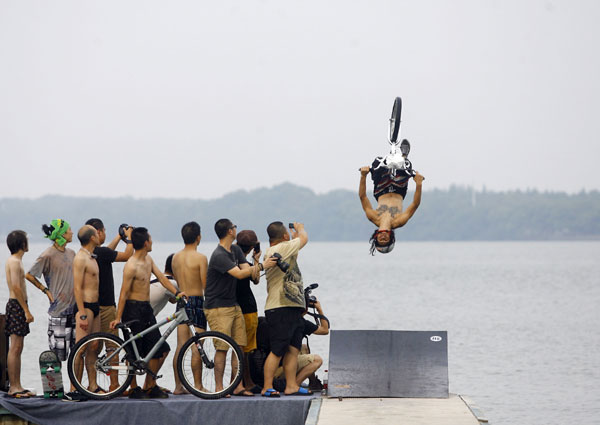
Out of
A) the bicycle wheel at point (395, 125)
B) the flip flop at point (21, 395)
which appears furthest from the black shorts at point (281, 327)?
the flip flop at point (21, 395)

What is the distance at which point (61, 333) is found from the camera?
34.1 feet

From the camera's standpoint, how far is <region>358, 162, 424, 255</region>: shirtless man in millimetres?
10344

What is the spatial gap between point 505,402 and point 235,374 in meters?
14.5

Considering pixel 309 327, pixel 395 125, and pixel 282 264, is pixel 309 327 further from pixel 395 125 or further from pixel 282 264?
pixel 395 125

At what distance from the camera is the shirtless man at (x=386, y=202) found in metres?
10.3

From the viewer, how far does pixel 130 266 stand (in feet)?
33.2

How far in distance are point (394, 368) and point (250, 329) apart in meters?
1.56

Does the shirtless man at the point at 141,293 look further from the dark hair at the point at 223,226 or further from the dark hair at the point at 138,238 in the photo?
the dark hair at the point at 223,226

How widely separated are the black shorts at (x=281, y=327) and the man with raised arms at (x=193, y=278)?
72 centimetres

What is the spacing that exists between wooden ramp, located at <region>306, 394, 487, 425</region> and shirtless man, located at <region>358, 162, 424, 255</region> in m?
1.54

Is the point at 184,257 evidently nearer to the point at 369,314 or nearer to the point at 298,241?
the point at 298,241

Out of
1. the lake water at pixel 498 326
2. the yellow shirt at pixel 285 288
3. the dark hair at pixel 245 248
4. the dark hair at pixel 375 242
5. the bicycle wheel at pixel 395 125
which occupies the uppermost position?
the bicycle wheel at pixel 395 125

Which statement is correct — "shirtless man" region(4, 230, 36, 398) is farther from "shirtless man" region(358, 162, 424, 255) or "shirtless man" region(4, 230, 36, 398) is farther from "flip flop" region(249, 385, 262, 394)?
"shirtless man" region(358, 162, 424, 255)

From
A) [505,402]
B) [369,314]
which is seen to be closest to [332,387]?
[505,402]
